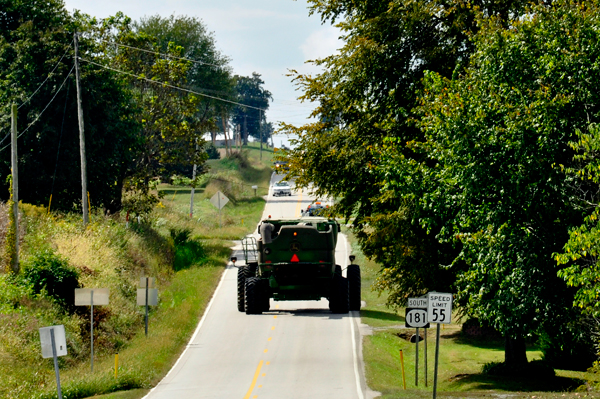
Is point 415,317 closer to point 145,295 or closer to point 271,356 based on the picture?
point 271,356

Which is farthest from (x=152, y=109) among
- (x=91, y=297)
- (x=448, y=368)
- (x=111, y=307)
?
(x=448, y=368)

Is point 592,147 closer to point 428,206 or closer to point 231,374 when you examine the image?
point 428,206

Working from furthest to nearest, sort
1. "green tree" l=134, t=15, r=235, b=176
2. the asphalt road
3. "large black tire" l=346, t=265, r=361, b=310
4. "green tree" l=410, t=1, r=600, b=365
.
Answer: "green tree" l=134, t=15, r=235, b=176, "large black tire" l=346, t=265, r=361, b=310, the asphalt road, "green tree" l=410, t=1, r=600, b=365

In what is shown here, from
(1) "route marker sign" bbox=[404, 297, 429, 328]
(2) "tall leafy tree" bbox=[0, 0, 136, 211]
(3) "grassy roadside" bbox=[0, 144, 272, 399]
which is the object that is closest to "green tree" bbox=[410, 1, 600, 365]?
(1) "route marker sign" bbox=[404, 297, 429, 328]

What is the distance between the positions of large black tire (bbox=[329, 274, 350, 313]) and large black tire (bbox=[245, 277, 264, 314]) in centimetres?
283

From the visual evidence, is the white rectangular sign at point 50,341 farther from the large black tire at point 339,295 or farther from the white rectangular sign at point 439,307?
the large black tire at point 339,295

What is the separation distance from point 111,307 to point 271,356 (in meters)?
8.61

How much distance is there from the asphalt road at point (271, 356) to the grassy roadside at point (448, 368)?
713 millimetres

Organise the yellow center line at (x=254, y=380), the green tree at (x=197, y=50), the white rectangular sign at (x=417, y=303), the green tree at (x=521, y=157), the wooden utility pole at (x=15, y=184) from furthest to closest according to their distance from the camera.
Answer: the green tree at (x=197, y=50), the wooden utility pole at (x=15, y=184), the white rectangular sign at (x=417, y=303), the yellow center line at (x=254, y=380), the green tree at (x=521, y=157)

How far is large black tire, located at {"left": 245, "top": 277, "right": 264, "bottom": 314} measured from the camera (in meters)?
28.3

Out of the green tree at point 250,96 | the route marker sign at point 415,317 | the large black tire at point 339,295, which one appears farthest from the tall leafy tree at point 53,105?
the green tree at point 250,96

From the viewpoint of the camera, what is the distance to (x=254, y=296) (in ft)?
95.5

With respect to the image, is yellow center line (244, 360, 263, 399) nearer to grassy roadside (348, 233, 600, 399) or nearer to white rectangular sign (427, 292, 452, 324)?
grassy roadside (348, 233, 600, 399)

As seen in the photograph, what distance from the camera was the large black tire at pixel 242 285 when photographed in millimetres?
28969
